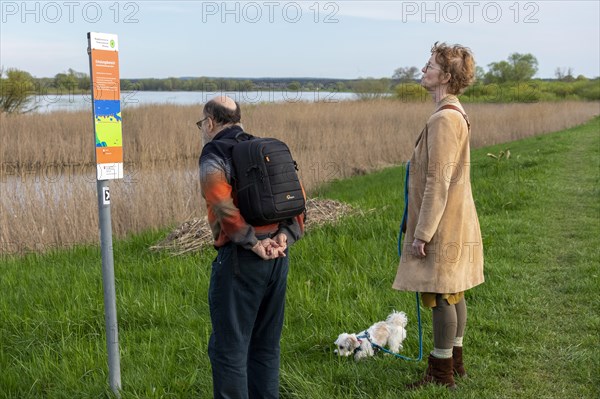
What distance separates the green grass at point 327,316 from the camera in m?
3.69

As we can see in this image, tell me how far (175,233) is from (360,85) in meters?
20.7

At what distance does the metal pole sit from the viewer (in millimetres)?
3160

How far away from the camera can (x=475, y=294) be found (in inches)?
203

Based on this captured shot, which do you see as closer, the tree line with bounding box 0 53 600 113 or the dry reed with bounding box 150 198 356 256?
the dry reed with bounding box 150 198 356 256

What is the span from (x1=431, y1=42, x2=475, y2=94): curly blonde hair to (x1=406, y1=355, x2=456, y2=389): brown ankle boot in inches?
56.5

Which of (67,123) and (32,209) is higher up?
(67,123)

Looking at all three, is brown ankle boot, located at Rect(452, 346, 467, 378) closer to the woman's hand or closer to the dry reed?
the woman's hand

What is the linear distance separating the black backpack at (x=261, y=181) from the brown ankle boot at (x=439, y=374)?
136 centimetres

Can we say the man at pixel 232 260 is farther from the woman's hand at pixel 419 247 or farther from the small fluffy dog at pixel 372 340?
the small fluffy dog at pixel 372 340

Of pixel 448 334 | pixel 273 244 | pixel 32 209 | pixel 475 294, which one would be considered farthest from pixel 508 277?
pixel 32 209

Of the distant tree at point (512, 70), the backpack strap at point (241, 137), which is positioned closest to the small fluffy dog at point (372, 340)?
the backpack strap at point (241, 137)

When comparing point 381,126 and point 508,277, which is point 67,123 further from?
point 508,277

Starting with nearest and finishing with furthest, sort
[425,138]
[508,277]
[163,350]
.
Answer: [425,138] → [163,350] → [508,277]

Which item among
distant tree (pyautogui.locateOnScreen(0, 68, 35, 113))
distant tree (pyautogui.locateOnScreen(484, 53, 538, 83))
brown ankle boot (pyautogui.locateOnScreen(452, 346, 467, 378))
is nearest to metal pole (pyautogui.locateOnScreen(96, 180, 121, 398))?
brown ankle boot (pyautogui.locateOnScreen(452, 346, 467, 378))
